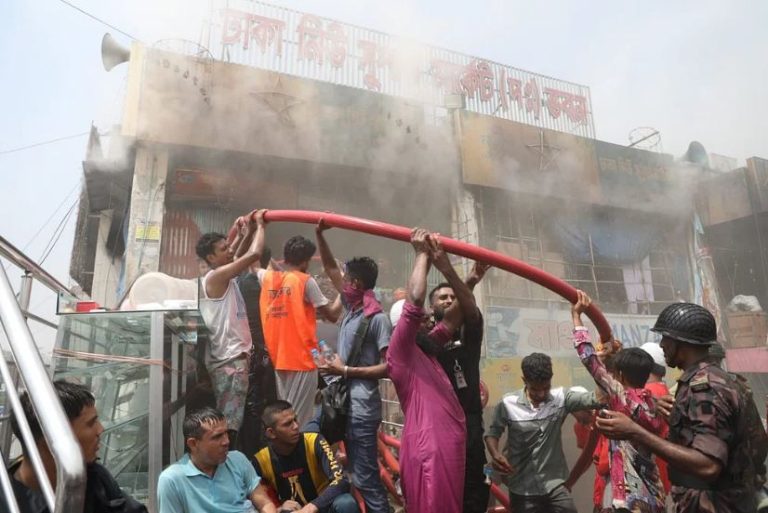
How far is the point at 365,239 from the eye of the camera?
43.2ft

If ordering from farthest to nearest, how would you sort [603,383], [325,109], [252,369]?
[325,109], [252,369], [603,383]

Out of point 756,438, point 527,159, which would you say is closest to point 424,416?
point 756,438

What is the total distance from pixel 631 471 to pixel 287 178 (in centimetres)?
1004

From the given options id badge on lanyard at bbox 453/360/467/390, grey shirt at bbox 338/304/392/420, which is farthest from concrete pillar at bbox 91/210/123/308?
id badge on lanyard at bbox 453/360/467/390

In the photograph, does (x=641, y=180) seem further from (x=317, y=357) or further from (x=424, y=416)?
(x=424, y=416)

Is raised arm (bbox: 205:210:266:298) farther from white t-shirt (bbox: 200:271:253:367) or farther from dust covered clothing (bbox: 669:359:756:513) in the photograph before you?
dust covered clothing (bbox: 669:359:756:513)

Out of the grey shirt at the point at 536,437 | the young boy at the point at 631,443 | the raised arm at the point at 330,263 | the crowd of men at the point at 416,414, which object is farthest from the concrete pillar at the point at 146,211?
the young boy at the point at 631,443

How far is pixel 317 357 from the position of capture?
147 inches

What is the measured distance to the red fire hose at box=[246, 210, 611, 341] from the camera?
133 inches

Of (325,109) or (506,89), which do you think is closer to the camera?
(325,109)

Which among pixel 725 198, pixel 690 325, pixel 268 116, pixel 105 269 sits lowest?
pixel 690 325

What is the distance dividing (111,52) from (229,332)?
10.00 meters

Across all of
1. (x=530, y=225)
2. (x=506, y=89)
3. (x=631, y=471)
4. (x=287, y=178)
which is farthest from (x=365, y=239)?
(x=631, y=471)

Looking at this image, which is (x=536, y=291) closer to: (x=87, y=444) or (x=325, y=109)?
(x=325, y=109)
